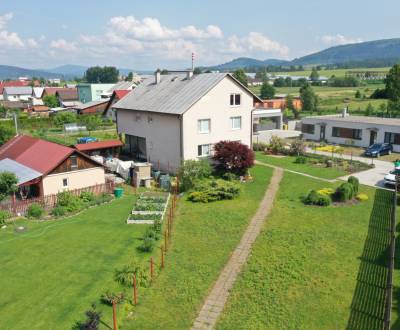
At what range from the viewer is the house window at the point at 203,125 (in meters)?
35.4

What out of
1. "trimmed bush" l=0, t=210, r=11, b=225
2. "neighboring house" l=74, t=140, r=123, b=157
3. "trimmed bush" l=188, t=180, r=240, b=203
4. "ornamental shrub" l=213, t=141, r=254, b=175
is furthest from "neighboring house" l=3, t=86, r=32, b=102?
"trimmed bush" l=188, t=180, r=240, b=203

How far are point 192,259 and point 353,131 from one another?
36936 millimetres

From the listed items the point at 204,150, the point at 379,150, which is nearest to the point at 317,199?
the point at 204,150

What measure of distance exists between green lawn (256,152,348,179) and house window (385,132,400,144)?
12.2 m

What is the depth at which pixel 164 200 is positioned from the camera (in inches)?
1123

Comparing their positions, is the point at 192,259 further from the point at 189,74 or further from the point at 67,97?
the point at 67,97

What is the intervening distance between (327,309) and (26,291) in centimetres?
1258

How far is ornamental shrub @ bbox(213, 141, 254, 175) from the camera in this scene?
3275cm

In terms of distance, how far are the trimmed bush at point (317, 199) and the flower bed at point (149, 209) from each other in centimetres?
1044

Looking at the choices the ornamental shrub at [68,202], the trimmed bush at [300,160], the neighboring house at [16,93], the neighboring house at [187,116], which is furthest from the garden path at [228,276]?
the neighboring house at [16,93]

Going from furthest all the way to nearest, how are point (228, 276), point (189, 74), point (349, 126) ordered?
point (349, 126)
point (189, 74)
point (228, 276)

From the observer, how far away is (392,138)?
4478 centimetres

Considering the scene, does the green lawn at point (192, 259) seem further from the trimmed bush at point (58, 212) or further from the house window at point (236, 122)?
the house window at point (236, 122)

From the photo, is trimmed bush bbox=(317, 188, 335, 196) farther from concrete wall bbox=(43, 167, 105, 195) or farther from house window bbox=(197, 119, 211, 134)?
concrete wall bbox=(43, 167, 105, 195)
